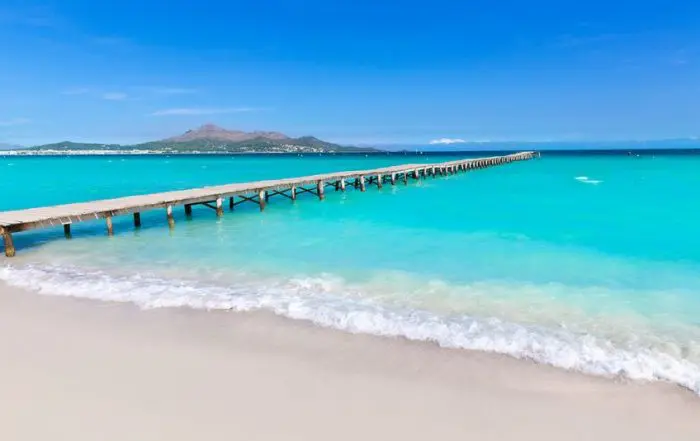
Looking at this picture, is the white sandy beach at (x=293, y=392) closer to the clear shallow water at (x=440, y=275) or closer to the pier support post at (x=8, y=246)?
the clear shallow water at (x=440, y=275)

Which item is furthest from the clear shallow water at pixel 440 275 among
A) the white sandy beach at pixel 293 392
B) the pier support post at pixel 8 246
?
the white sandy beach at pixel 293 392

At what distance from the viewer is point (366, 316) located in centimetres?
673

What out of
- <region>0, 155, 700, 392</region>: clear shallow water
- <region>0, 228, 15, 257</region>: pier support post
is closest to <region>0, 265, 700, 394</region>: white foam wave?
<region>0, 155, 700, 392</region>: clear shallow water

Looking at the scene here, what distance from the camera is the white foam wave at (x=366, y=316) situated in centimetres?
535

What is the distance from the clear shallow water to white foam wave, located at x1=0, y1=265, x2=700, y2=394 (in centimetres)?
3

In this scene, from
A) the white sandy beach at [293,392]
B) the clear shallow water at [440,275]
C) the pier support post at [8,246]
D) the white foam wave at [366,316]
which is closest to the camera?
the white sandy beach at [293,392]

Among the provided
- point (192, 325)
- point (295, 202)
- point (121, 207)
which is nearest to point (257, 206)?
point (295, 202)

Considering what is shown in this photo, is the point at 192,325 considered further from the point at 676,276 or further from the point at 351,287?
the point at 676,276

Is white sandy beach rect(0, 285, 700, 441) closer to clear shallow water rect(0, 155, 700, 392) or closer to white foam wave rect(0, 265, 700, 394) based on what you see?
white foam wave rect(0, 265, 700, 394)

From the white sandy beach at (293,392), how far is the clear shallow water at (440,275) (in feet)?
1.83

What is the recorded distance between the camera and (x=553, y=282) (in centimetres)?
917

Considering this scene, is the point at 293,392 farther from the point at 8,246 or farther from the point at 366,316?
the point at 8,246

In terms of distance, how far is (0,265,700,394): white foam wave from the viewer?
5.35 metres

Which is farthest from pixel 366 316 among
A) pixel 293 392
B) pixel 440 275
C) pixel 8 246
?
pixel 8 246
